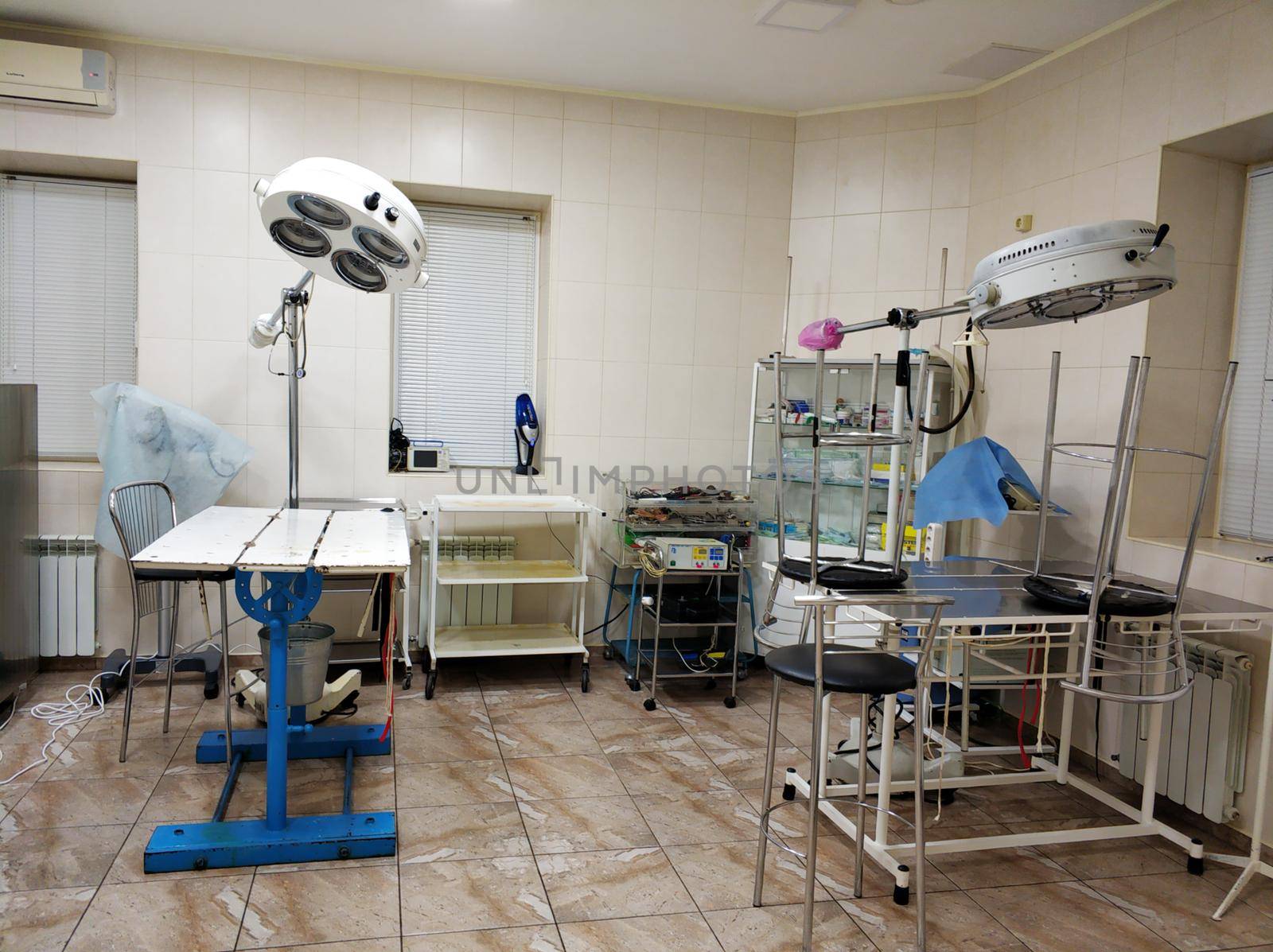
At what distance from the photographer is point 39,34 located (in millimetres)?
3781

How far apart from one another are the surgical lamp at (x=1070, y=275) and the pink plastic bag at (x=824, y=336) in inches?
12.8

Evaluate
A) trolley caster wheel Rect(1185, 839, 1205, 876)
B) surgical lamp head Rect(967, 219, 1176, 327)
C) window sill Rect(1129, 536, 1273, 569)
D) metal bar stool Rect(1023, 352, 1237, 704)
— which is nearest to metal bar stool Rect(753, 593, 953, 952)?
metal bar stool Rect(1023, 352, 1237, 704)

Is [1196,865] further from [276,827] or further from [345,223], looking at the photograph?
[345,223]

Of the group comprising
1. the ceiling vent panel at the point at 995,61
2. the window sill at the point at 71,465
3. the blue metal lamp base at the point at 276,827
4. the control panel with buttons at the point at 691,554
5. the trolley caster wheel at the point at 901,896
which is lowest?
the trolley caster wheel at the point at 901,896

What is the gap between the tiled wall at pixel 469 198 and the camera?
3951mm

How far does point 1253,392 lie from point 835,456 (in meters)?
1.65

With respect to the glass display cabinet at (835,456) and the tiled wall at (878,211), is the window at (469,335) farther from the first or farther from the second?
the tiled wall at (878,211)

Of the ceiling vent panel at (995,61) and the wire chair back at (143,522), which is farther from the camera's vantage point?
the ceiling vent panel at (995,61)

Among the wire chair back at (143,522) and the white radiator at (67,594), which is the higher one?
the wire chair back at (143,522)

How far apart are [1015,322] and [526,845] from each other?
2063mm

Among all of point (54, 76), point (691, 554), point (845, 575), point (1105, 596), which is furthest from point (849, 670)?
point (54, 76)

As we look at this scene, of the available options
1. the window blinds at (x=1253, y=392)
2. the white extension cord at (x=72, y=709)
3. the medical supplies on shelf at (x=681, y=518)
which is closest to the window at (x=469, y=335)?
the medical supplies on shelf at (x=681, y=518)

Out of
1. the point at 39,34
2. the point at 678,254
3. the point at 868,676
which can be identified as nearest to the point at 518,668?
the point at 678,254

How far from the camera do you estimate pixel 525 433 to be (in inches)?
174
